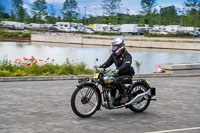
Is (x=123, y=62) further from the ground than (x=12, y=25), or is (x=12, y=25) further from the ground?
(x=12, y=25)

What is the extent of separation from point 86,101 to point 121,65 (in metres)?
1.24

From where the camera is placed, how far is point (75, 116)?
7.39 metres

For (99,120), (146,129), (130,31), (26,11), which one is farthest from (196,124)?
(26,11)

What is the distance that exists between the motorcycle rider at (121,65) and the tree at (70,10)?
114988mm

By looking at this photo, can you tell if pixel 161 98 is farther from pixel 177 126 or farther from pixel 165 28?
pixel 165 28

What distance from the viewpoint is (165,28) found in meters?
101

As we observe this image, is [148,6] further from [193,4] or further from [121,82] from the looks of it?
[121,82]

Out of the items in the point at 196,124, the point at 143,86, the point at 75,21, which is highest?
the point at 75,21

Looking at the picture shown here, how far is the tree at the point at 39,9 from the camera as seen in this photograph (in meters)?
127

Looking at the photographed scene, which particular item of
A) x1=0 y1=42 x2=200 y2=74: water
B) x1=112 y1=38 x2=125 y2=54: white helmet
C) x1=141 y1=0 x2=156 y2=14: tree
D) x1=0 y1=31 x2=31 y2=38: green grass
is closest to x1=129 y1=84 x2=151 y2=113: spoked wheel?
x1=112 y1=38 x2=125 y2=54: white helmet

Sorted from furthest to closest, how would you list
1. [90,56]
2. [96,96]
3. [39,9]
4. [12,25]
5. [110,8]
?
[39,9]
[110,8]
[12,25]
[90,56]
[96,96]

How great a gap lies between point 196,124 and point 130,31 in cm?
8816

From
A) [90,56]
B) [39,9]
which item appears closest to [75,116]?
[90,56]

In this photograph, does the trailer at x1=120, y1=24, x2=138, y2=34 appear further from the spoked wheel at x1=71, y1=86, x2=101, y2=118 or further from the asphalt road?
the spoked wheel at x1=71, y1=86, x2=101, y2=118
